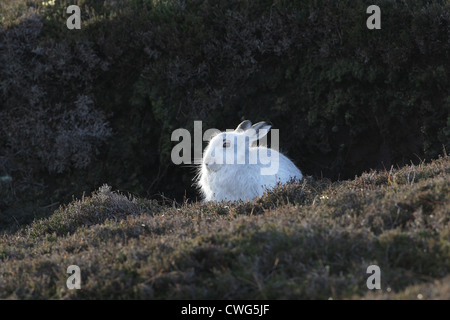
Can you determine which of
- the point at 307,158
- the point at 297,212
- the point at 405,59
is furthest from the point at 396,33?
the point at 297,212

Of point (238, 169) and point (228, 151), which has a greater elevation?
point (228, 151)

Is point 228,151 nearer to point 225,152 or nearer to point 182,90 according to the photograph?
point 225,152

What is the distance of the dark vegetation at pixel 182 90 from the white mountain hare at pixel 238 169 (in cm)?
253

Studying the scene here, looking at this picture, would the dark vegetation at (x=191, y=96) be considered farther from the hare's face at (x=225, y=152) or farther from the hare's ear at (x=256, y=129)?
the hare's ear at (x=256, y=129)

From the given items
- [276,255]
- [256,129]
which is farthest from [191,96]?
[276,255]

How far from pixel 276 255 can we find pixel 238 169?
16.4 feet

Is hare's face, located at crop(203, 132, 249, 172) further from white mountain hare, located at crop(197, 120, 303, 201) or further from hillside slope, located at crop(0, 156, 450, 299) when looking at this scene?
hillside slope, located at crop(0, 156, 450, 299)

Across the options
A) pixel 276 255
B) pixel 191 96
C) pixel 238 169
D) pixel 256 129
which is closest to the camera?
pixel 276 255

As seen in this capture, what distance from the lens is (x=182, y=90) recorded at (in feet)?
45.0

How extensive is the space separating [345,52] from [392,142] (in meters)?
2.19

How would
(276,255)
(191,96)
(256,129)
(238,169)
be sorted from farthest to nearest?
(191,96) < (256,129) < (238,169) < (276,255)

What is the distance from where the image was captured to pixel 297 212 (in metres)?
6.99

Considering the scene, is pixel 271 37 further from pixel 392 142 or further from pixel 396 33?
pixel 392 142
